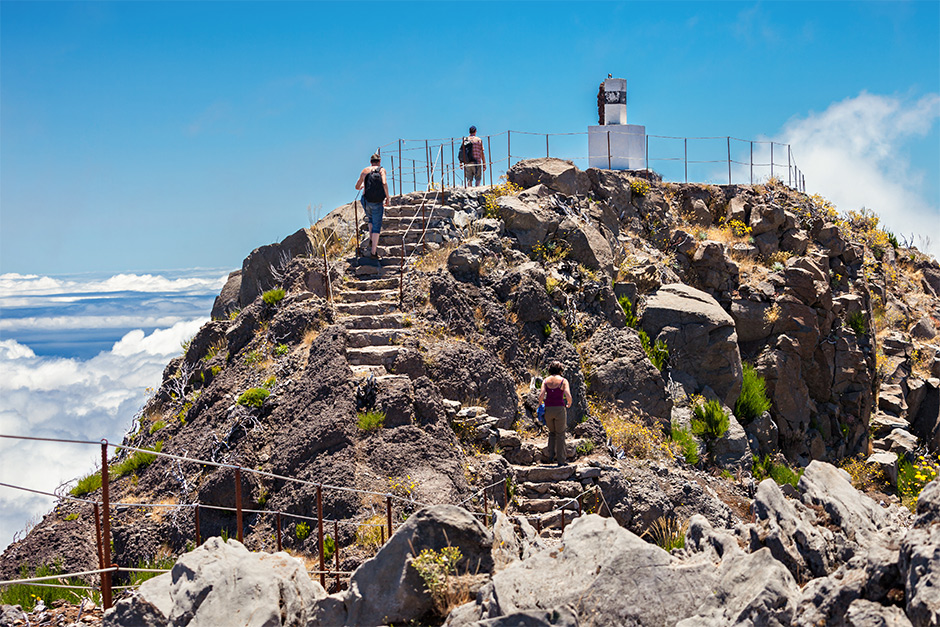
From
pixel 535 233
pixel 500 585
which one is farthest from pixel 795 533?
pixel 535 233

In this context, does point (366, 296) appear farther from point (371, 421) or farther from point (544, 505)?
point (544, 505)

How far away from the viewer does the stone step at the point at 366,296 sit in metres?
16.3

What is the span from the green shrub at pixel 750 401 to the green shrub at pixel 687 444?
8.15 feet

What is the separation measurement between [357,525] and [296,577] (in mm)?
3284

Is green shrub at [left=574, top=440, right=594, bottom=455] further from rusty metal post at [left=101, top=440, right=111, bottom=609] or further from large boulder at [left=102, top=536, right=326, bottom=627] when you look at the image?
rusty metal post at [left=101, top=440, right=111, bottom=609]

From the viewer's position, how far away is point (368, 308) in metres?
15.9

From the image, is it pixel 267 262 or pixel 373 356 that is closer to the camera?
pixel 373 356

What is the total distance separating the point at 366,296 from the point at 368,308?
1.86 feet

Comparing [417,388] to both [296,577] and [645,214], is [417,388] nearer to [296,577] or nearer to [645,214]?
[296,577]

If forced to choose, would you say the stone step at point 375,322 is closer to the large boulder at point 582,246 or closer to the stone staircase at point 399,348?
the stone staircase at point 399,348

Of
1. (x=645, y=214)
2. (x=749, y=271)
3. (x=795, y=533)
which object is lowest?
(x=795, y=533)

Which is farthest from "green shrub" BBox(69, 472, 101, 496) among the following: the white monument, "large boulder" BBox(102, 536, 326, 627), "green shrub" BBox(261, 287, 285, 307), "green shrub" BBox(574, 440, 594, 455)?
the white monument

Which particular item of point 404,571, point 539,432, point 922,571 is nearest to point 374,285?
point 539,432

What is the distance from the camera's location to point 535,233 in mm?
18547
